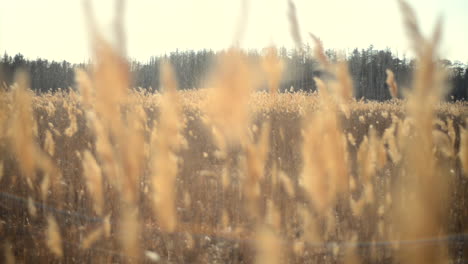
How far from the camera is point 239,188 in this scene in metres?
1.92

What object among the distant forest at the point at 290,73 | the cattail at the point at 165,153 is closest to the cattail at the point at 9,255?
the cattail at the point at 165,153

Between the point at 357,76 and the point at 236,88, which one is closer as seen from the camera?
the point at 236,88

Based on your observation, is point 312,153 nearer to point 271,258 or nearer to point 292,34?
Answer: point 271,258

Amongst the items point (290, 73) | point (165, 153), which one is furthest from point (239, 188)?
point (290, 73)

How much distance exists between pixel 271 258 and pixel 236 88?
1.39 feet

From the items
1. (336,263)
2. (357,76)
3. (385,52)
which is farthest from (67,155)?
(385,52)

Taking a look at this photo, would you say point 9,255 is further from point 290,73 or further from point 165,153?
point 290,73

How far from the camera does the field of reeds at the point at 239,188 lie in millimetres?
688

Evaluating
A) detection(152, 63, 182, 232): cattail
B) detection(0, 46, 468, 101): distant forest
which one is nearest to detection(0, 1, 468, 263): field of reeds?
detection(152, 63, 182, 232): cattail

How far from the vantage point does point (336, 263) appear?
1318mm

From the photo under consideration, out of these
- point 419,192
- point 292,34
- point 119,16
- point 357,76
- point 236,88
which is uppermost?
point 357,76

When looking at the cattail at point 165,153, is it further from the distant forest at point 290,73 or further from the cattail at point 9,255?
the distant forest at point 290,73

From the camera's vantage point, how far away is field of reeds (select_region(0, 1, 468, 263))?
688mm

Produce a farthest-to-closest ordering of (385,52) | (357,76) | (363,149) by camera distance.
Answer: (385,52)
(357,76)
(363,149)
